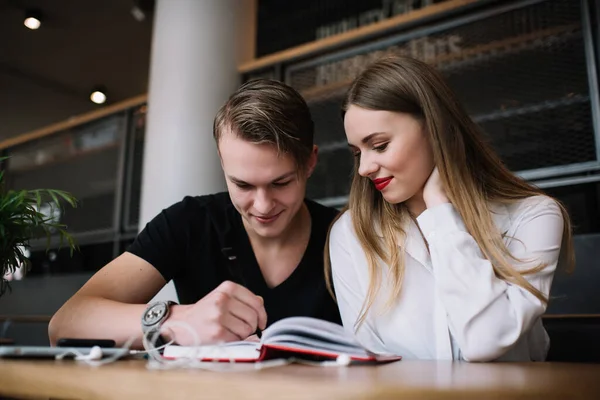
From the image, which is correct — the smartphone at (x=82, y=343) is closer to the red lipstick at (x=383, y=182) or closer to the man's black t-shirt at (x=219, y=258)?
the man's black t-shirt at (x=219, y=258)

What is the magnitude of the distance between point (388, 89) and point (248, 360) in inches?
28.7

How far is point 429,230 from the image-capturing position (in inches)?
44.3

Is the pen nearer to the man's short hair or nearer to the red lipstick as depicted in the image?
the man's short hair

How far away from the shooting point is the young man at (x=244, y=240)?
1.16 metres

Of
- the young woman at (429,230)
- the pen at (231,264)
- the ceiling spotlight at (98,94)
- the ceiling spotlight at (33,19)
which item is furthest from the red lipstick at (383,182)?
the ceiling spotlight at (98,94)

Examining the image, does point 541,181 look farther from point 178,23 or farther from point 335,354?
point 178,23

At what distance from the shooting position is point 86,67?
14.3 ft

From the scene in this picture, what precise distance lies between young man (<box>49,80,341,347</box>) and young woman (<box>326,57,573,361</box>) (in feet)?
0.33

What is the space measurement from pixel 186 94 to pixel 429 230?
1.77m

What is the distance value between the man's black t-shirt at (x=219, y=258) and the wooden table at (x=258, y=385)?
2.32ft

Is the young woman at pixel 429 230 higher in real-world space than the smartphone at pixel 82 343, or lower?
higher

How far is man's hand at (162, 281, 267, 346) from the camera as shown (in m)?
0.82

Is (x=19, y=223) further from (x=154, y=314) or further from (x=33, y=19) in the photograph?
(x=33, y=19)

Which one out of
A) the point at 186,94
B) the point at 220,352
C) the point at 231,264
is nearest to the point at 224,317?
the point at 220,352
